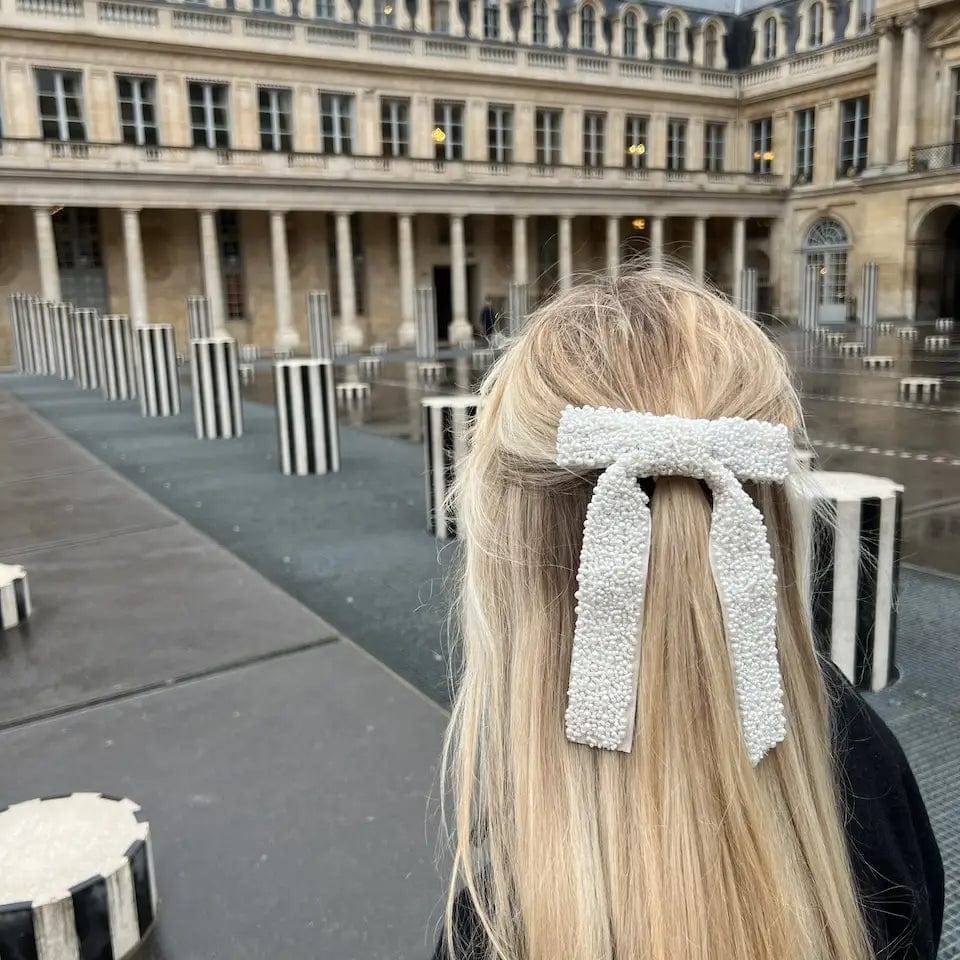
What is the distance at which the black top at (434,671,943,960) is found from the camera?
4.12ft

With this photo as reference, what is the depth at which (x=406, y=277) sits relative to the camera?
33.8 meters

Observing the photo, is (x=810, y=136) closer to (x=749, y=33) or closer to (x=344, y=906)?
(x=749, y=33)

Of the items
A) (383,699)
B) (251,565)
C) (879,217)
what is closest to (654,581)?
(383,699)

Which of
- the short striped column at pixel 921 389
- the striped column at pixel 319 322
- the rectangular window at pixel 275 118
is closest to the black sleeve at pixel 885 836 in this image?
the short striped column at pixel 921 389

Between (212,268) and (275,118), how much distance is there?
239 inches

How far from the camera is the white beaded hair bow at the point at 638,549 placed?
1.01m

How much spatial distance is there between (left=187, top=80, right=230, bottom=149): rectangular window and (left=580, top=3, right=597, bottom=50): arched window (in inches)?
630

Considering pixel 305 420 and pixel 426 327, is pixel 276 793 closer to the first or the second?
pixel 305 420

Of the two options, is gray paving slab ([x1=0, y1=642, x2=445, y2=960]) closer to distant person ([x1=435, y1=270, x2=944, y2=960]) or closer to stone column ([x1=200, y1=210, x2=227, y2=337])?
distant person ([x1=435, y1=270, x2=944, y2=960])

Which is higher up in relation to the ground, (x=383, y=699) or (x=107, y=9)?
(x=107, y=9)

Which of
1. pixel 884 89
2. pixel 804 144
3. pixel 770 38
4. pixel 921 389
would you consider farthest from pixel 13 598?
pixel 770 38

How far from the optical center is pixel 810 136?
131 ft

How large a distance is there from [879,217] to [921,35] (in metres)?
6.29

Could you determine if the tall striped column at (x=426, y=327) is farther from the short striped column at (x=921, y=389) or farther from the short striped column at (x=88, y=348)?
the short striped column at (x=921, y=389)
